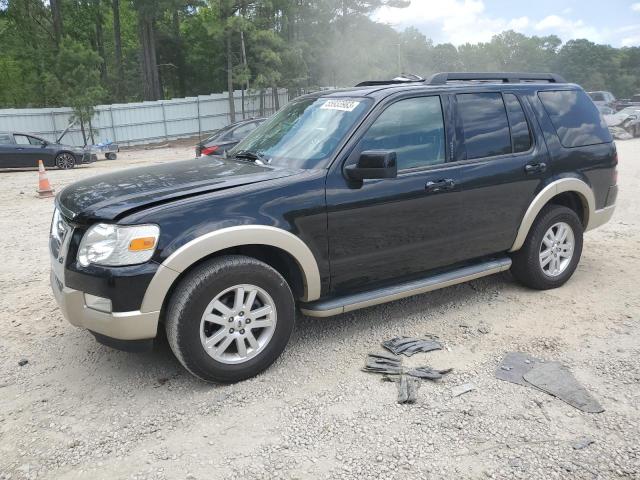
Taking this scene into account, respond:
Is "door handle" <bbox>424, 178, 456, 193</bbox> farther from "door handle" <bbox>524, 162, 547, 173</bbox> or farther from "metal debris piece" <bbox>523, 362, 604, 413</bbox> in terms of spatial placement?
"metal debris piece" <bbox>523, 362, 604, 413</bbox>

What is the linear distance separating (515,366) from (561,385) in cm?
34

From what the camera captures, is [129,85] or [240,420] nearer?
[240,420]

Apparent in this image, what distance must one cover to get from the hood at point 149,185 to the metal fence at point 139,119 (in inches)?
1017

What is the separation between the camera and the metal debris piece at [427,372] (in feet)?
12.0

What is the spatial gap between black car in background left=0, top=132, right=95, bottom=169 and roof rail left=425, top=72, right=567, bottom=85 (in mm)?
16161

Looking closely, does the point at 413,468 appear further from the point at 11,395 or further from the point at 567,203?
Result: the point at 567,203

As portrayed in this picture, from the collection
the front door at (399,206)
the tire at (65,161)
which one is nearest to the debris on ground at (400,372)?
the front door at (399,206)

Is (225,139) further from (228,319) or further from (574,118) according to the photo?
(228,319)

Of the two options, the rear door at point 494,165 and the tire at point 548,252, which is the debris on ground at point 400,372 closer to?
the rear door at point 494,165

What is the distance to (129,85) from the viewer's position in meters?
41.4

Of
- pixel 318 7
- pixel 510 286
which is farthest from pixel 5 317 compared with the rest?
Result: pixel 318 7

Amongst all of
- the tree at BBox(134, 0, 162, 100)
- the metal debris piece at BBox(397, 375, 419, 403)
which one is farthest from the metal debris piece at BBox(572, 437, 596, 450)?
the tree at BBox(134, 0, 162, 100)

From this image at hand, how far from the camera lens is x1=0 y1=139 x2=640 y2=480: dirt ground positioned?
9.36ft

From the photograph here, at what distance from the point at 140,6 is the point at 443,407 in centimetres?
3660
